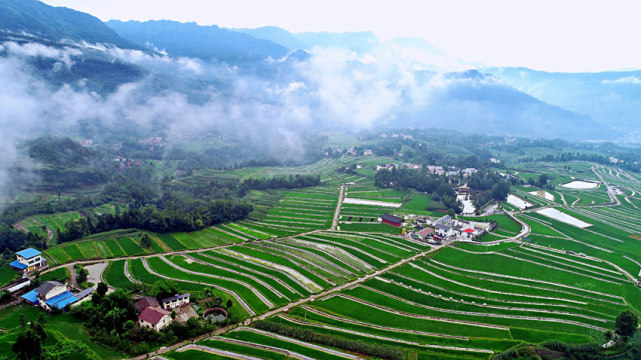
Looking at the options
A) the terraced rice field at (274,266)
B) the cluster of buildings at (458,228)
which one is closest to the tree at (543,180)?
the cluster of buildings at (458,228)

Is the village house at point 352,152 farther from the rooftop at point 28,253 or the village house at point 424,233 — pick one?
the rooftop at point 28,253

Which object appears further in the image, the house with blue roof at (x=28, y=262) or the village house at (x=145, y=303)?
the house with blue roof at (x=28, y=262)

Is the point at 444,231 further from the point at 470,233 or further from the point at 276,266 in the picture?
the point at 276,266

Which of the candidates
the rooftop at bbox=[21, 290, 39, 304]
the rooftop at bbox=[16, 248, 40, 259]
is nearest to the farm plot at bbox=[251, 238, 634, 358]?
the rooftop at bbox=[21, 290, 39, 304]

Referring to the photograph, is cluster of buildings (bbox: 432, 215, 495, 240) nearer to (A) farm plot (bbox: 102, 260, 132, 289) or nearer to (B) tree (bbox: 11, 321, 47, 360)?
(A) farm plot (bbox: 102, 260, 132, 289)

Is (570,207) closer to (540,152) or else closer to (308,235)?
(308,235)

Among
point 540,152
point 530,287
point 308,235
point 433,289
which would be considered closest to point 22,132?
point 308,235
